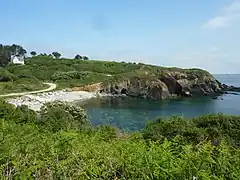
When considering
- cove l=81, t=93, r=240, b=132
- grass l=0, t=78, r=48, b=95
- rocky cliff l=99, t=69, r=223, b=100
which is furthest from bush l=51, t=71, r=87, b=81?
cove l=81, t=93, r=240, b=132

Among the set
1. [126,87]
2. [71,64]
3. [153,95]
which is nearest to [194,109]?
[153,95]

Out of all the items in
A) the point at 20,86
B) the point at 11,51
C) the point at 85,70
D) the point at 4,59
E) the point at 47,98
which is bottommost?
the point at 47,98

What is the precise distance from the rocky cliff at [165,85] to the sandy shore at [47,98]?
21.4 ft

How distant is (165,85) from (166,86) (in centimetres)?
29

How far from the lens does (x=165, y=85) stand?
74.3 meters

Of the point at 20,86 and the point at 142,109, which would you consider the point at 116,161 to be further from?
the point at 20,86

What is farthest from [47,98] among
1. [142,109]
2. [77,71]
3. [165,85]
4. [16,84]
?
[77,71]

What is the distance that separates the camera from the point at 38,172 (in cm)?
680

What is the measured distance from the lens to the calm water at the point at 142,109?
4425 centimetres

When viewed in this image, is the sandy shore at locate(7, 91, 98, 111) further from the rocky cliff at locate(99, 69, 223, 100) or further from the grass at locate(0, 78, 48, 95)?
the rocky cliff at locate(99, 69, 223, 100)

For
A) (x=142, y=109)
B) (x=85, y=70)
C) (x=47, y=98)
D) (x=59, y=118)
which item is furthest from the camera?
(x=85, y=70)

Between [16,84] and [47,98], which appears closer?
[47,98]

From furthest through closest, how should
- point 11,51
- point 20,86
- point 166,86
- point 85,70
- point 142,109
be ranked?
1. point 11,51
2. point 85,70
3. point 166,86
4. point 20,86
5. point 142,109

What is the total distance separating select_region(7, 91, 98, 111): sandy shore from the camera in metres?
48.1
